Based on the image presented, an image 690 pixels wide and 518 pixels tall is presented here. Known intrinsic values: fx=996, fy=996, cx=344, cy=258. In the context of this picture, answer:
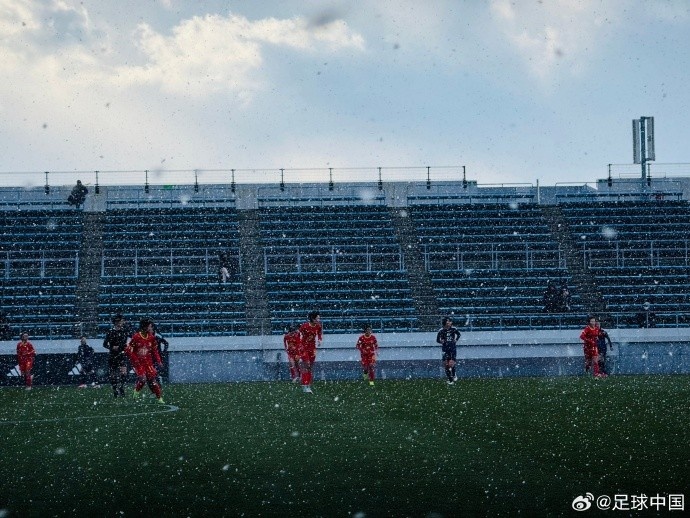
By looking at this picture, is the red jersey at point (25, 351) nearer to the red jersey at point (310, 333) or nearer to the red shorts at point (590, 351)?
the red jersey at point (310, 333)

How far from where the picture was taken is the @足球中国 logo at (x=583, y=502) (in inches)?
287

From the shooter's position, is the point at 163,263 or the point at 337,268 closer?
the point at 163,263

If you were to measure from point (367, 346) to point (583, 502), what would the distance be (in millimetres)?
19434

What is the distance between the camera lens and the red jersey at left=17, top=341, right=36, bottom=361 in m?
28.4

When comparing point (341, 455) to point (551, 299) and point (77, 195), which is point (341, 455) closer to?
point (551, 299)

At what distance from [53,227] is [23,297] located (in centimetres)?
541

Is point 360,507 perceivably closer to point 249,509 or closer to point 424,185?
point 249,509

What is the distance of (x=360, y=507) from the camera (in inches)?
293

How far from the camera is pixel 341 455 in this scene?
34.6 ft

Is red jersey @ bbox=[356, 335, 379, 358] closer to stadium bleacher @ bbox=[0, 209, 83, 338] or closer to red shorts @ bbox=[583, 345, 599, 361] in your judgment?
red shorts @ bbox=[583, 345, 599, 361]

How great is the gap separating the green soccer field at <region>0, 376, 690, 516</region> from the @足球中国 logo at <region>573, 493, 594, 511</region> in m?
0.11

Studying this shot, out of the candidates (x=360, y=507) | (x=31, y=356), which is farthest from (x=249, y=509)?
(x=31, y=356)

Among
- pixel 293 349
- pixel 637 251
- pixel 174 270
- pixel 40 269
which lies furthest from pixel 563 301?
pixel 40 269

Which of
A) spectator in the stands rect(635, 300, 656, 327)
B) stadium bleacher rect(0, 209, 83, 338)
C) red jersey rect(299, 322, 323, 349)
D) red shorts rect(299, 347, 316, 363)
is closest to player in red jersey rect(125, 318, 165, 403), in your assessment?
red shorts rect(299, 347, 316, 363)
